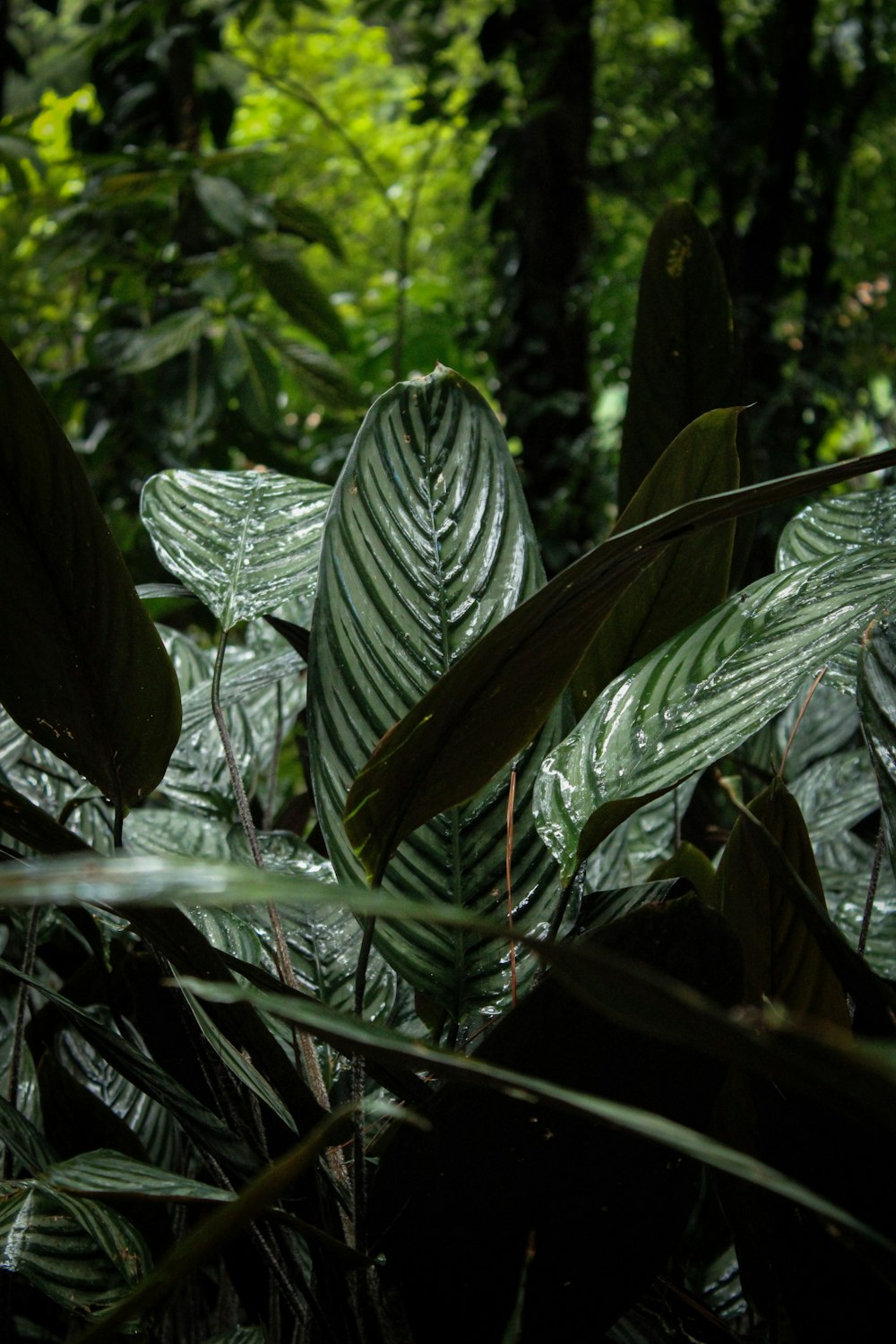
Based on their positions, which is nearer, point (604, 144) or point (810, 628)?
point (810, 628)

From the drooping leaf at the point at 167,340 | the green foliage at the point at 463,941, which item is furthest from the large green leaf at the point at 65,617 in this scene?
the drooping leaf at the point at 167,340

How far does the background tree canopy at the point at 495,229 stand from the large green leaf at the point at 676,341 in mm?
908

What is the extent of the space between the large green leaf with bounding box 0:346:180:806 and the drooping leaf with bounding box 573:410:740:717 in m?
0.18

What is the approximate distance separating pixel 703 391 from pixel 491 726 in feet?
1.05

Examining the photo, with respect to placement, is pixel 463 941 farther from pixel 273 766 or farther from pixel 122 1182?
pixel 273 766

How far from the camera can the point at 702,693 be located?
0.37m

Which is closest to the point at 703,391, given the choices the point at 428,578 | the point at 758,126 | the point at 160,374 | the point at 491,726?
the point at 428,578

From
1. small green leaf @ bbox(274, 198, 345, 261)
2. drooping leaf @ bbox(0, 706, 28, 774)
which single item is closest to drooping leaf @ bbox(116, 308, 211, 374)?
small green leaf @ bbox(274, 198, 345, 261)

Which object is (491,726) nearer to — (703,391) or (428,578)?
(428,578)

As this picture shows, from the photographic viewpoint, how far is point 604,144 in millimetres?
2564

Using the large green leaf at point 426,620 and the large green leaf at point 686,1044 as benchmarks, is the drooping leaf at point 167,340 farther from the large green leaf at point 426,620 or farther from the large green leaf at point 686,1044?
the large green leaf at point 686,1044

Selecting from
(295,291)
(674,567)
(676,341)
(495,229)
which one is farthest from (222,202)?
(674,567)

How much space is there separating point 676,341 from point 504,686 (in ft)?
1.05

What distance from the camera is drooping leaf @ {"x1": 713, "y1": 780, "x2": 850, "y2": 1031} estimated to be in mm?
408
